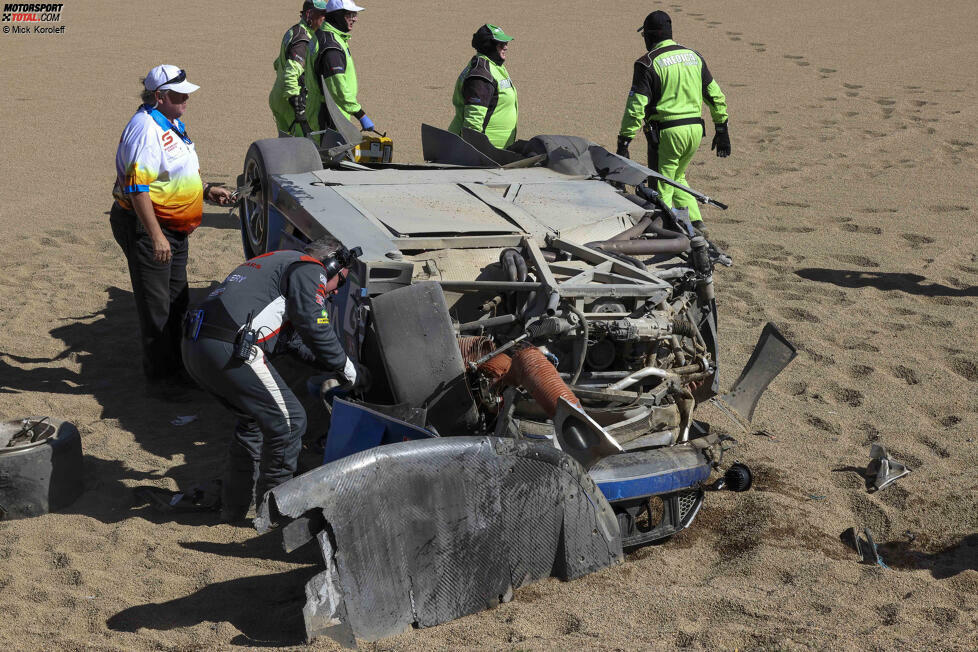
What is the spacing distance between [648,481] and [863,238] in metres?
6.19

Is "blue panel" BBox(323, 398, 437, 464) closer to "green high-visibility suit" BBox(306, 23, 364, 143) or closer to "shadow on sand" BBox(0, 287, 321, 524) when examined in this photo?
"shadow on sand" BBox(0, 287, 321, 524)

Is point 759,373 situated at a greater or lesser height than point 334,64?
lesser

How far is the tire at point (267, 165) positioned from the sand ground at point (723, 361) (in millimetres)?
1240

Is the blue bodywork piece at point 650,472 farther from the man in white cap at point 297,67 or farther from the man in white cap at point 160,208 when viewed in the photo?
the man in white cap at point 297,67

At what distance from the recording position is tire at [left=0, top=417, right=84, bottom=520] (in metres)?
4.92

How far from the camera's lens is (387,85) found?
1603 cm

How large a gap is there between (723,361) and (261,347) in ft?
11.8

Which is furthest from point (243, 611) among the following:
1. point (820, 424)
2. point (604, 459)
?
point (820, 424)

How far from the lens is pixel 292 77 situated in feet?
31.8

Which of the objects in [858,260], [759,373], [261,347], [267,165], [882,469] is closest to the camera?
[261,347]

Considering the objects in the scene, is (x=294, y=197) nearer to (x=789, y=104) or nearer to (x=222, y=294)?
(x=222, y=294)

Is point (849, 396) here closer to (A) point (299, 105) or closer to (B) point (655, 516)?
(B) point (655, 516)

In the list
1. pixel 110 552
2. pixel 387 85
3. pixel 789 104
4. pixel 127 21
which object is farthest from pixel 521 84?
pixel 110 552

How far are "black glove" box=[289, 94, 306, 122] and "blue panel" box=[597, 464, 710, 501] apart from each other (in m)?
6.24
